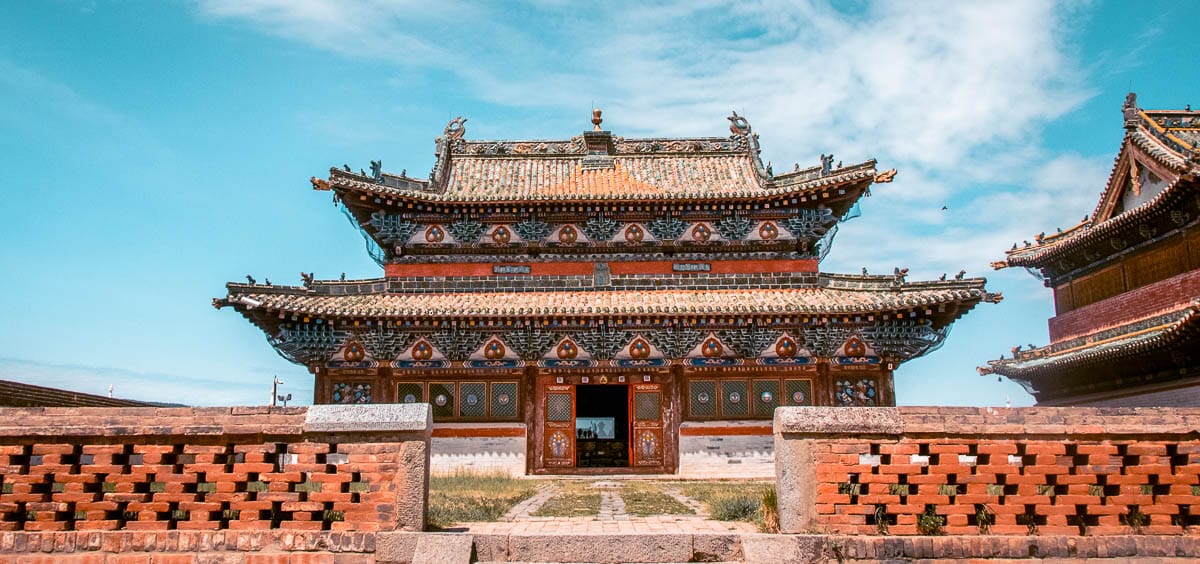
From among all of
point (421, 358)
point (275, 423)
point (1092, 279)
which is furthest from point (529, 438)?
point (1092, 279)

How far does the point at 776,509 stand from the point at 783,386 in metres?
12.6

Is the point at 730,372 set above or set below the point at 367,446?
above

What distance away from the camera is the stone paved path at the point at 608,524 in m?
9.01

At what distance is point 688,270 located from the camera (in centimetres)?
2303

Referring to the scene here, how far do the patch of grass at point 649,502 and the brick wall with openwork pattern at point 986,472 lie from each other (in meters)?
2.94

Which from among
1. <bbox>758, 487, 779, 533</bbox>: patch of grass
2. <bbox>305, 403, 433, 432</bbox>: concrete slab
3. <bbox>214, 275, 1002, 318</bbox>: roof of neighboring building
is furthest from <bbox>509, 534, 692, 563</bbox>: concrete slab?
<bbox>214, 275, 1002, 318</bbox>: roof of neighboring building

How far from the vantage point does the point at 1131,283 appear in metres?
26.8

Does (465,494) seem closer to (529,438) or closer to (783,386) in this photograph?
(529,438)

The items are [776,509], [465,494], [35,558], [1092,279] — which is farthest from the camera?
[1092,279]

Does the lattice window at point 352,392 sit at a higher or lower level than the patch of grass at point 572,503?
higher

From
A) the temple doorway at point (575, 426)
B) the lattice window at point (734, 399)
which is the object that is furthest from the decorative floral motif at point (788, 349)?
the temple doorway at point (575, 426)

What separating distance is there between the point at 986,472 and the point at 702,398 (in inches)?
505

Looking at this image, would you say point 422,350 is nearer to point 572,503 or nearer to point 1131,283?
point 572,503

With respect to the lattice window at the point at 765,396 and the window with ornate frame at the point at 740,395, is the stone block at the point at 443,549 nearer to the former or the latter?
the window with ornate frame at the point at 740,395
